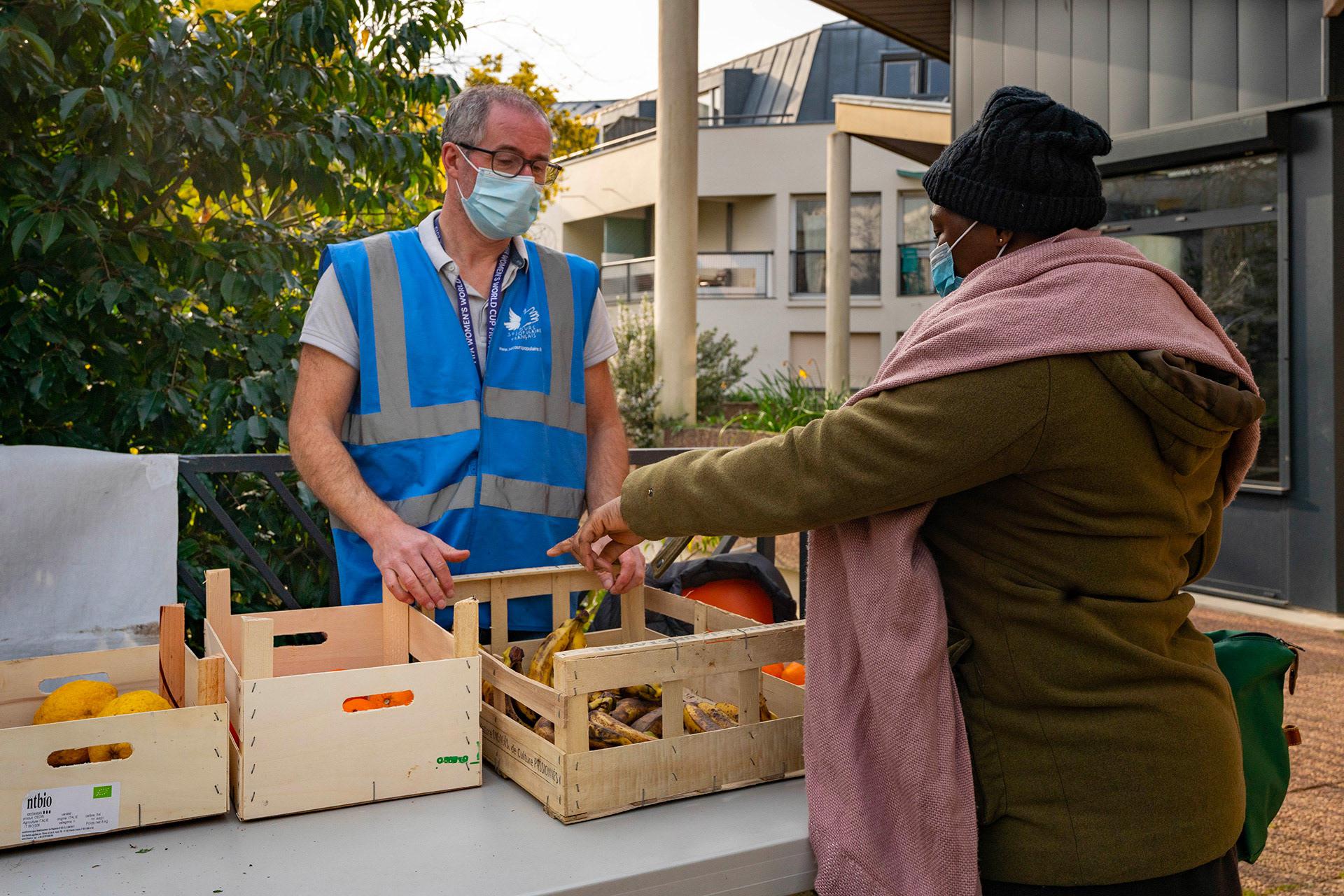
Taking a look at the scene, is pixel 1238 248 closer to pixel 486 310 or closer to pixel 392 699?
pixel 486 310

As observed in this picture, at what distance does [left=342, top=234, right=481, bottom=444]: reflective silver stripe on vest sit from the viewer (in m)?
2.28

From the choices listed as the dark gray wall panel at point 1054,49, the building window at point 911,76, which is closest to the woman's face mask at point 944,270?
the dark gray wall panel at point 1054,49

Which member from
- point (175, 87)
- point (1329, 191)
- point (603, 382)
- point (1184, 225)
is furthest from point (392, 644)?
point (1184, 225)

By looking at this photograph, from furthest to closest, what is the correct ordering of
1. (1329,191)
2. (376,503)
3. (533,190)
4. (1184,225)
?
(1184,225) → (1329,191) → (533,190) → (376,503)

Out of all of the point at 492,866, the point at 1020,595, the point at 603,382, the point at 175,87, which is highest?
the point at 175,87

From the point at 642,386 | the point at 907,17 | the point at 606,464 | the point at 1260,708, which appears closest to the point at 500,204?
the point at 606,464

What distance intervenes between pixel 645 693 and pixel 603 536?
0.27 meters

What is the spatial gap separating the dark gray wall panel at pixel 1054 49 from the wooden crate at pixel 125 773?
8.47 metres

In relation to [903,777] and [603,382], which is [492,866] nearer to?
[903,777]

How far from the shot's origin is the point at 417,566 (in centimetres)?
193

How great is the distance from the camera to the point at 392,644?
1.95 metres

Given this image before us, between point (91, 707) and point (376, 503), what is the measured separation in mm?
602

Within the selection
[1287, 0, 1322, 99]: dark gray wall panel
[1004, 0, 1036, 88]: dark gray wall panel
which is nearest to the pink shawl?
[1287, 0, 1322, 99]: dark gray wall panel

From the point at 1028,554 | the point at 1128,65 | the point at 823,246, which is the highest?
the point at 823,246
